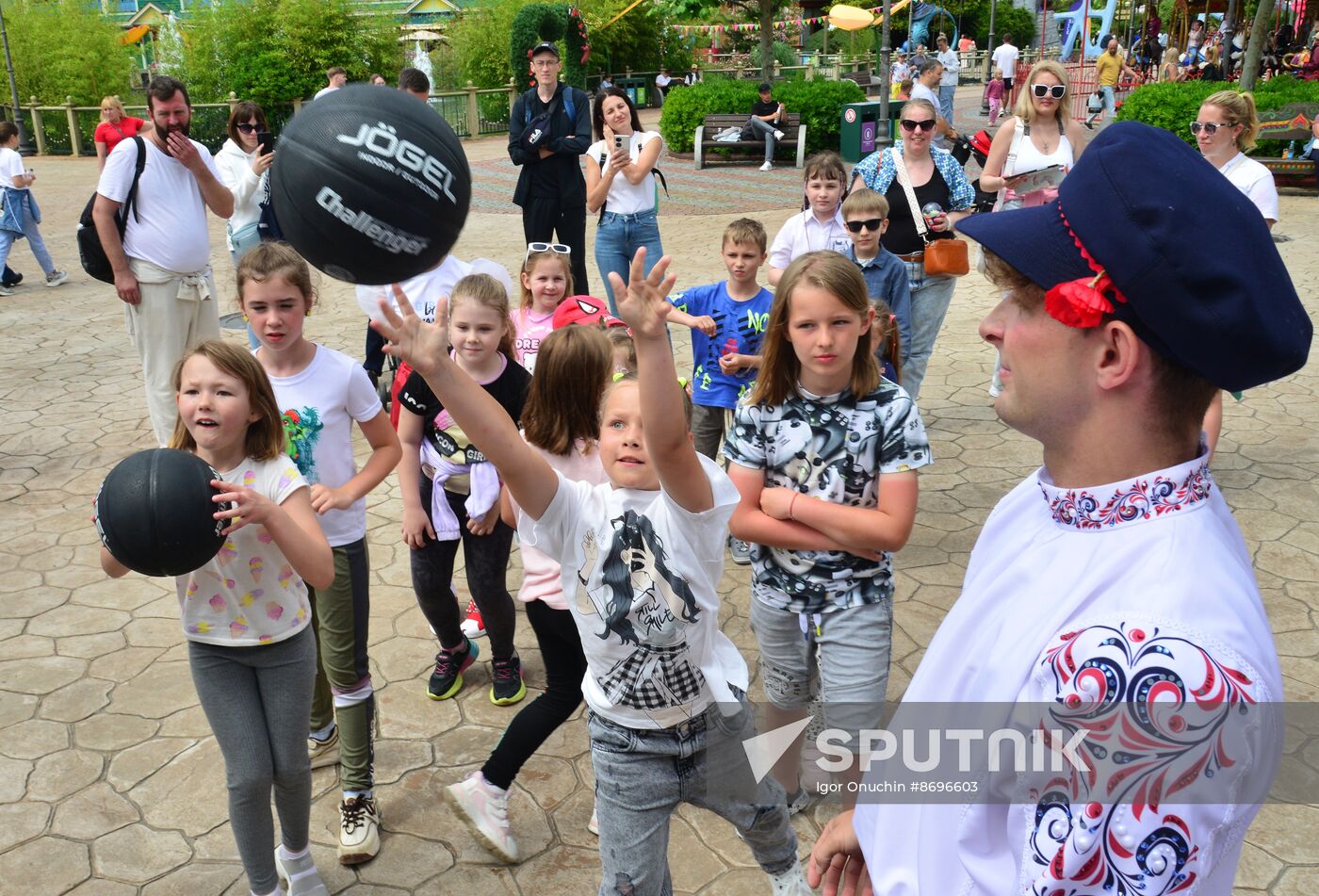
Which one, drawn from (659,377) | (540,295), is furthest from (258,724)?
(540,295)

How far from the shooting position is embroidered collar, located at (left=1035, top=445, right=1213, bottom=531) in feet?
4.99

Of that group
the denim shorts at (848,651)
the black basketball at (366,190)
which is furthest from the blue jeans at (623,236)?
the black basketball at (366,190)

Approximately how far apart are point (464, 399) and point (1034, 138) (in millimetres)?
6184

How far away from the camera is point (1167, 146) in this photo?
60.6 inches

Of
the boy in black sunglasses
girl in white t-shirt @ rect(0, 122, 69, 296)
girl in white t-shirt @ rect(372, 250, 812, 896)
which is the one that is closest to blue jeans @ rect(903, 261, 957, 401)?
the boy in black sunglasses

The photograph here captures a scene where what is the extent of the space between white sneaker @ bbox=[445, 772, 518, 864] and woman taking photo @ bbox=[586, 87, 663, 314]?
4.93 m

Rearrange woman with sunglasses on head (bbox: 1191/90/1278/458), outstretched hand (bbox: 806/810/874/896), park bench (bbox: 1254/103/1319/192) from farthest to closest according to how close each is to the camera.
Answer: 1. park bench (bbox: 1254/103/1319/192)
2. woman with sunglasses on head (bbox: 1191/90/1278/458)
3. outstretched hand (bbox: 806/810/874/896)

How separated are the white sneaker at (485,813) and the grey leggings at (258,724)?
55 centimetres

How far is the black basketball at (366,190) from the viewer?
8.73ft

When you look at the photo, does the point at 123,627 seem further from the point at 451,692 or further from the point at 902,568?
the point at 902,568

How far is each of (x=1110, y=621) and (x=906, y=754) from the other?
1.87ft

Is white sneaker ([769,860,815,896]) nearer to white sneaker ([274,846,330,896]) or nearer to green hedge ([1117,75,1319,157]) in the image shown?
white sneaker ([274,846,330,896])

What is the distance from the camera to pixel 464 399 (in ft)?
7.56

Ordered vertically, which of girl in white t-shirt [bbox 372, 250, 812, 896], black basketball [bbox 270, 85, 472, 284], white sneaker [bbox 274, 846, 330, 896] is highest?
black basketball [bbox 270, 85, 472, 284]
